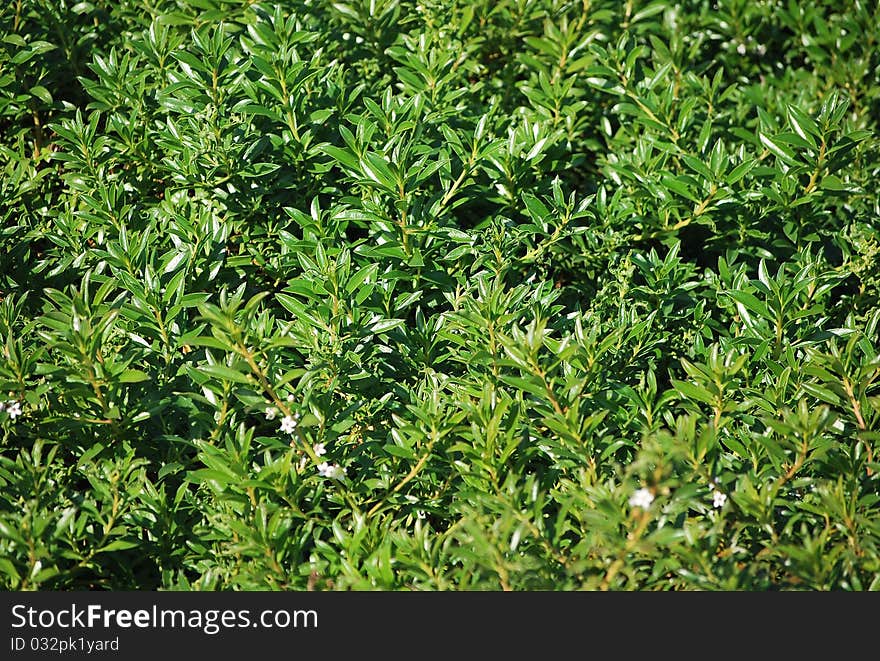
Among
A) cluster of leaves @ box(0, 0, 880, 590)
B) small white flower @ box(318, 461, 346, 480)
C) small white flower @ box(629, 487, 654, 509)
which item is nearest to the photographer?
small white flower @ box(629, 487, 654, 509)

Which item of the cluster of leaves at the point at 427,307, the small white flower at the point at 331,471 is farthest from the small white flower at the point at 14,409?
Answer: the small white flower at the point at 331,471

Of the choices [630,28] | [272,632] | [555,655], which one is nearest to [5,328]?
[272,632]

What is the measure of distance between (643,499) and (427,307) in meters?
1.33

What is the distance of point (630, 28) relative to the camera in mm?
3697

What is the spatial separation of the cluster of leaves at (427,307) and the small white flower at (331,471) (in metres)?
0.04

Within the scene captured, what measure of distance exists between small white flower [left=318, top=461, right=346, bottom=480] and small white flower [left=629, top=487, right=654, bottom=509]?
2.72ft

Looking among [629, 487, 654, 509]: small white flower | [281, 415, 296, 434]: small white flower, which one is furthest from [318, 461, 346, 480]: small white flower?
[629, 487, 654, 509]: small white flower

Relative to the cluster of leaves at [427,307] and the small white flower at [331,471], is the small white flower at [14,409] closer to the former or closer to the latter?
the cluster of leaves at [427,307]

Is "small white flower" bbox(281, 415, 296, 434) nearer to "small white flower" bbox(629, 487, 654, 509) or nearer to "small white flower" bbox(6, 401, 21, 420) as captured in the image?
"small white flower" bbox(6, 401, 21, 420)

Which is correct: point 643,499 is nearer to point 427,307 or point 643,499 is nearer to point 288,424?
point 288,424

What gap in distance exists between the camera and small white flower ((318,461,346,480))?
2305mm

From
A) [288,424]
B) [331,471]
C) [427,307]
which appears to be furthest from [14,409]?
[427,307]

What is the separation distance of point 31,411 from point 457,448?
126 centimetres

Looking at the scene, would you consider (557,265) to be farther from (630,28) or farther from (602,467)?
(630,28)
